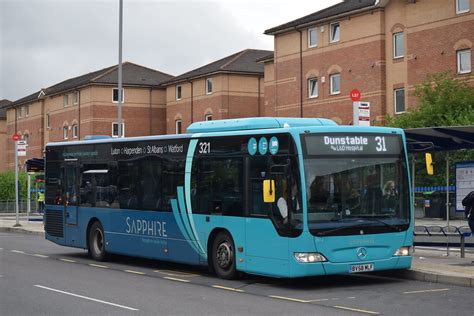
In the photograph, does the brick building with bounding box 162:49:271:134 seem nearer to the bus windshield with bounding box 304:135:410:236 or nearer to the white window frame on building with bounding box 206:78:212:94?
the white window frame on building with bounding box 206:78:212:94

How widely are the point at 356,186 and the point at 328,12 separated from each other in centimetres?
3894

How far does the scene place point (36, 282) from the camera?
15266 mm

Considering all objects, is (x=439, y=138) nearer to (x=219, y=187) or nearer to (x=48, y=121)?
(x=219, y=187)

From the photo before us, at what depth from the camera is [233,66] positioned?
6656cm

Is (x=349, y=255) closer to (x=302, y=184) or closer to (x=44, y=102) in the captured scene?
(x=302, y=184)

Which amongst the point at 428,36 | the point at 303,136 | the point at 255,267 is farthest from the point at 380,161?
the point at 428,36

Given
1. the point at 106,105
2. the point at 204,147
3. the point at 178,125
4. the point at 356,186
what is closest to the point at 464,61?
the point at 204,147

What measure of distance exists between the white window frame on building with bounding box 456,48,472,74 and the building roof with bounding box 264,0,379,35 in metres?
6.47

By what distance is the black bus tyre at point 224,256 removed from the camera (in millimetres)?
15216

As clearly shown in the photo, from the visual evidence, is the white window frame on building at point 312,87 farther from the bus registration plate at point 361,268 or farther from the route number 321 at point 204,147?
the bus registration plate at point 361,268

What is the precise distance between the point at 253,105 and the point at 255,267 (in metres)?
52.8

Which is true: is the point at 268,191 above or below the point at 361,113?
below

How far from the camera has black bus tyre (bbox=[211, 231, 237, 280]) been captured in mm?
15216

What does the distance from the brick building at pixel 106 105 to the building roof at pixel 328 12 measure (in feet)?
71.6
